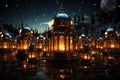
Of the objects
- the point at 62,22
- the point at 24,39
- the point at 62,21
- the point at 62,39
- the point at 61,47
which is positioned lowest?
the point at 61,47

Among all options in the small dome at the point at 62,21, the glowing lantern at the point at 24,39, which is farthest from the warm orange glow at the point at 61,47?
the glowing lantern at the point at 24,39

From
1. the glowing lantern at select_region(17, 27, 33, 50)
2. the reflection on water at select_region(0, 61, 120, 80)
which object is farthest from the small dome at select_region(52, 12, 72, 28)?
the glowing lantern at select_region(17, 27, 33, 50)

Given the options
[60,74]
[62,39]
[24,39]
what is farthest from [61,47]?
[24,39]

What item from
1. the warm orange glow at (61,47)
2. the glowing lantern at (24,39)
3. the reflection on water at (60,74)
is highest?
the glowing lantern at (24,39)

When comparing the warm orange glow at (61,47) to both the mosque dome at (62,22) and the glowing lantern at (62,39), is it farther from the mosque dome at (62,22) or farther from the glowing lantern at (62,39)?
the mosque dome at (62,22)

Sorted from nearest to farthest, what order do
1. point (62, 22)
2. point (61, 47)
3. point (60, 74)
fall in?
point (60, 74)
point (61, 47)
point (62, 22)

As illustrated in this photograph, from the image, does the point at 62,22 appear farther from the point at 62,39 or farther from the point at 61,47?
the point at 61,47

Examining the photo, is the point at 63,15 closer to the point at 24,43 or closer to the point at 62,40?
the point at 62,40

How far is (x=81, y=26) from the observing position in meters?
140

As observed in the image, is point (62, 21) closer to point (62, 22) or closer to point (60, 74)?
point (62, 22)

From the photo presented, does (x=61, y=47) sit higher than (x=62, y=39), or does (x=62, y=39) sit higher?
(x=62, y=39)

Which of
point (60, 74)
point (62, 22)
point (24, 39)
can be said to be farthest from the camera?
point (24, 39)

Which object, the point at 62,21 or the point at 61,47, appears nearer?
the point at 61,47

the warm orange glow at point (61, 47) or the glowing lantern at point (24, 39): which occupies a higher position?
the glowing lantern at point (24, 39)
